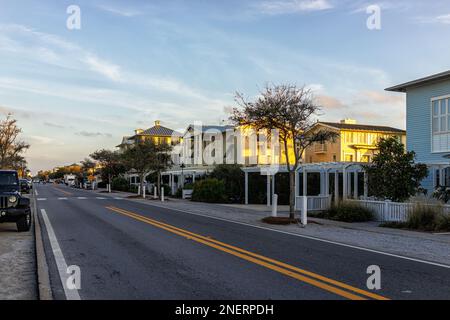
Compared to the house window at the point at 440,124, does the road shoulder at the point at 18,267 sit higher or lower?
lower

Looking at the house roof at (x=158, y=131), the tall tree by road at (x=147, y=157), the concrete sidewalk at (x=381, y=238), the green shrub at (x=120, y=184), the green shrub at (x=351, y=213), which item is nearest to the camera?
the concrete sidewalk at (x=381, y=238)

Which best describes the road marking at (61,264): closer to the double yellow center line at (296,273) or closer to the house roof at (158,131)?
the double yellow center line at (296,273)

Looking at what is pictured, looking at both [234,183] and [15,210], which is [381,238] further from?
[234,183]

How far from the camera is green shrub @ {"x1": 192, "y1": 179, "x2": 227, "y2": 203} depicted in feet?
120

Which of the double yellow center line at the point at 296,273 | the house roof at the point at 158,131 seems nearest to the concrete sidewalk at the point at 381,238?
the double yellow center line at the point at 296,273

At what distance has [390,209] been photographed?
777 inches

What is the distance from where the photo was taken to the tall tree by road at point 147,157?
152 ft

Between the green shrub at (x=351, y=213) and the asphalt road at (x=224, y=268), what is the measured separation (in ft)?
21.2

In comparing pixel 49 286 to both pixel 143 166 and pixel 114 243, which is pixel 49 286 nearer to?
pixel 114 243

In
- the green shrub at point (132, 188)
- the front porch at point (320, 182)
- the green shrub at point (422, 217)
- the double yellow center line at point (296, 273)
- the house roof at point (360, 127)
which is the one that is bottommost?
the green shrub at point (132, 188)

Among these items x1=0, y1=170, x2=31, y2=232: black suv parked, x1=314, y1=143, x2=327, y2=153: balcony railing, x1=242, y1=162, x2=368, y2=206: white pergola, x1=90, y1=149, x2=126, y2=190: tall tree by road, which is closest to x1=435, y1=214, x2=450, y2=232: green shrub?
x1=242, y1=162, x2=368, y2=206: white pergola

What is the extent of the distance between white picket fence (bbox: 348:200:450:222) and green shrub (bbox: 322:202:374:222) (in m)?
0.25
